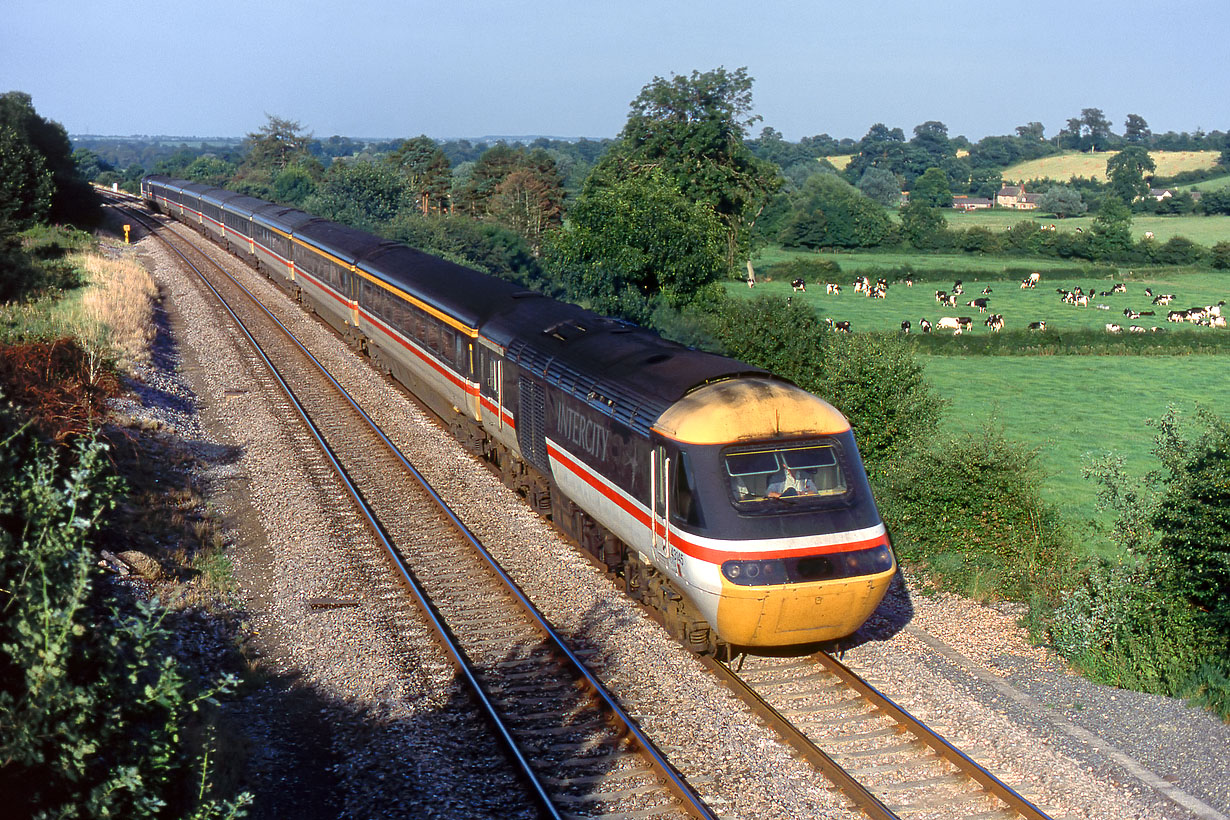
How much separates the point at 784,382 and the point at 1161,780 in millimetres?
5417

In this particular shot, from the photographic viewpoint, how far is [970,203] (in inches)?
6895

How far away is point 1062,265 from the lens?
92.7 m

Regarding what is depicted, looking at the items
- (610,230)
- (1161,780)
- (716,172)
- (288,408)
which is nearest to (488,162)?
(716,172)

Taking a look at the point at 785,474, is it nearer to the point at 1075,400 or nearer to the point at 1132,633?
the point at 1132,633

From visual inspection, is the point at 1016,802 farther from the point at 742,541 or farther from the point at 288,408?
the point at 288,408

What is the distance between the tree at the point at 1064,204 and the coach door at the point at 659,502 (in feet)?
477

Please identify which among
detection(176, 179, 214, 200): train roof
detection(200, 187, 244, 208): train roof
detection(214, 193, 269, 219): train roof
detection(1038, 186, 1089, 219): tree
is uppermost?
detection(1038, 186, 1089, 219): tree

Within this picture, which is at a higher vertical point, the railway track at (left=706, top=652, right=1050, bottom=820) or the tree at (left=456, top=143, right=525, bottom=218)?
the tree at (left=456, top=143, right=525, bottom=218)

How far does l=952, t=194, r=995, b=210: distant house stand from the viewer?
548 feet

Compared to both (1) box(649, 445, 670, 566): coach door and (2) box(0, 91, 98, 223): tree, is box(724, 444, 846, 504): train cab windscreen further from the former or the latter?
(2) box(0, 91, 98, 223): tree

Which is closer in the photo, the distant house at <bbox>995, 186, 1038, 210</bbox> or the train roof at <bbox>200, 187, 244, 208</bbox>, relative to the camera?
the train roof at <bbox>200, 187, 244, 208</bbox>

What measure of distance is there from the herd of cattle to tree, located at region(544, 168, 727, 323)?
13397 mm

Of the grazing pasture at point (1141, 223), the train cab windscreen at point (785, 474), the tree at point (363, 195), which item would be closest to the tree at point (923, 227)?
the grazing pasture at point (1141, 223)

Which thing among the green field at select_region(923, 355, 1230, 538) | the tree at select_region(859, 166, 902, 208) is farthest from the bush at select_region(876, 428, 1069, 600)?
the tree at select_region(859, 166, 902, 208)
